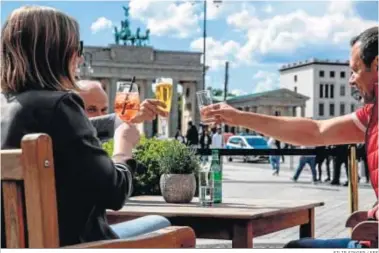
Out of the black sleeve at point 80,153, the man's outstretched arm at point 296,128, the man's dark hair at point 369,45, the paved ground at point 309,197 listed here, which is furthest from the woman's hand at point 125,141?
the paved ground at point 309,197

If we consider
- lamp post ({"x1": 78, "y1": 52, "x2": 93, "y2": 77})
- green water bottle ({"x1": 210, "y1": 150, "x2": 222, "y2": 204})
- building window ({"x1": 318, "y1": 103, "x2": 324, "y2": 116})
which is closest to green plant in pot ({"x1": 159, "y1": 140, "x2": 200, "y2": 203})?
green water bottle ({"x1": 210, "y1": 150, "x2": 222, "y2": 204})

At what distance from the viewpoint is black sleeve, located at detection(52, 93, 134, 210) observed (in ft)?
6.02

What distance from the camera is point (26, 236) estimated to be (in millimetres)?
1736

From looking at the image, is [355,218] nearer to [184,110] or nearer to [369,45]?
[369,45]

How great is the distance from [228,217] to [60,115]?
1.32 meters

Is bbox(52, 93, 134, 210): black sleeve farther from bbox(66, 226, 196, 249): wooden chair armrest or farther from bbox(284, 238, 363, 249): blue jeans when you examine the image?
bbox(284, 238, 363, 249): blue jeans

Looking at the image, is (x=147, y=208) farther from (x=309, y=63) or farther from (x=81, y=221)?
(x=309, y=63)

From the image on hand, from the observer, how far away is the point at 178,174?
11.7 ft

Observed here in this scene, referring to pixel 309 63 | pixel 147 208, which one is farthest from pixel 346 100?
pixel 147 208

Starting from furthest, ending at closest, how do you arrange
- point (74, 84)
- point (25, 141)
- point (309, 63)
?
1. point (309, 63)
2. point (74, 84)
3. point (25, 141)

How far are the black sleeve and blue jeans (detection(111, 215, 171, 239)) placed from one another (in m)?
0.37

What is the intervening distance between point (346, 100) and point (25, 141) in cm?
11664

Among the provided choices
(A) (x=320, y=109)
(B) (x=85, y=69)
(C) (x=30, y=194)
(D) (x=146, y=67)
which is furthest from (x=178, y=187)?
(A) (x=320, y=109)

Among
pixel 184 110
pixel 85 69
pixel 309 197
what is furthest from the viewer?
pixel 184 110
